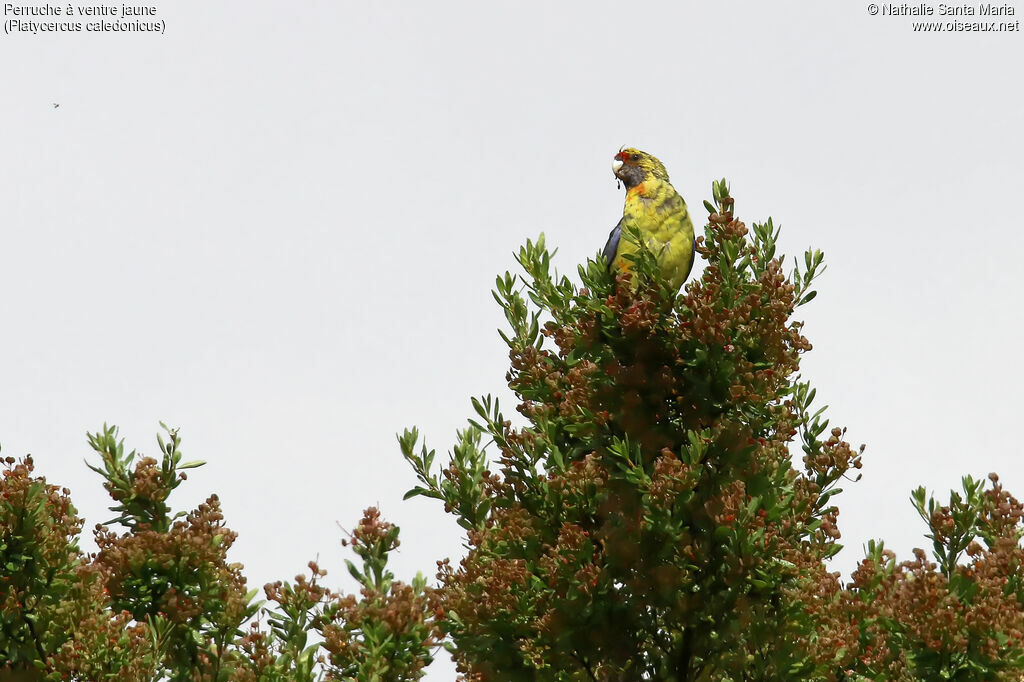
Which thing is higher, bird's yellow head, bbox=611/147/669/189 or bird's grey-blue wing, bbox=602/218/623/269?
bird's yellow head, bbox=611/147/669/189

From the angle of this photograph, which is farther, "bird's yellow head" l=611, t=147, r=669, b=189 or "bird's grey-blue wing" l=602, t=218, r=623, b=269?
"bird's yellow head" l=611, t=147, r=669, b=189

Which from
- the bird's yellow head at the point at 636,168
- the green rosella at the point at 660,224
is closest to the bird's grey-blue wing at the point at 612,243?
the green rosella at the point at 660,224

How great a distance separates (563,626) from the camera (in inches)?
424

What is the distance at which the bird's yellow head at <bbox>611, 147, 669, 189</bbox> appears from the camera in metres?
16.4

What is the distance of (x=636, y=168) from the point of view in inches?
650

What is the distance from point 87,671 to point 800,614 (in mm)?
6970

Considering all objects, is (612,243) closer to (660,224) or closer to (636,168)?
(660,224)

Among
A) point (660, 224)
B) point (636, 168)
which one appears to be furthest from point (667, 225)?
point (636, 168)

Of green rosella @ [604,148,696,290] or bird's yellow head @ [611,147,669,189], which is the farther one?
bird's yellow head @ [611,147,669,189]

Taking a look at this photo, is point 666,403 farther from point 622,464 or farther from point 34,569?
point 34,569

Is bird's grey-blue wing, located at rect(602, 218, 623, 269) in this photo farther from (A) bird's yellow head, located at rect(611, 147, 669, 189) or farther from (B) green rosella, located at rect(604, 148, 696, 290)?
(A) bird's yellow head, located at rect(611, 147, 669, 189)

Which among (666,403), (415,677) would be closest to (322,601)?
(415,677)

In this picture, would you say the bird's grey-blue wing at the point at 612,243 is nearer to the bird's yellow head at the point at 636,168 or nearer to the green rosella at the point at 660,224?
the green rosella at the point at 660,224

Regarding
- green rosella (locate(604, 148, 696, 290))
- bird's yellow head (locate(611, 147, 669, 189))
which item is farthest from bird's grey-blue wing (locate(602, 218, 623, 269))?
bird's yellow head (locate(611, 147, 669, 189))
